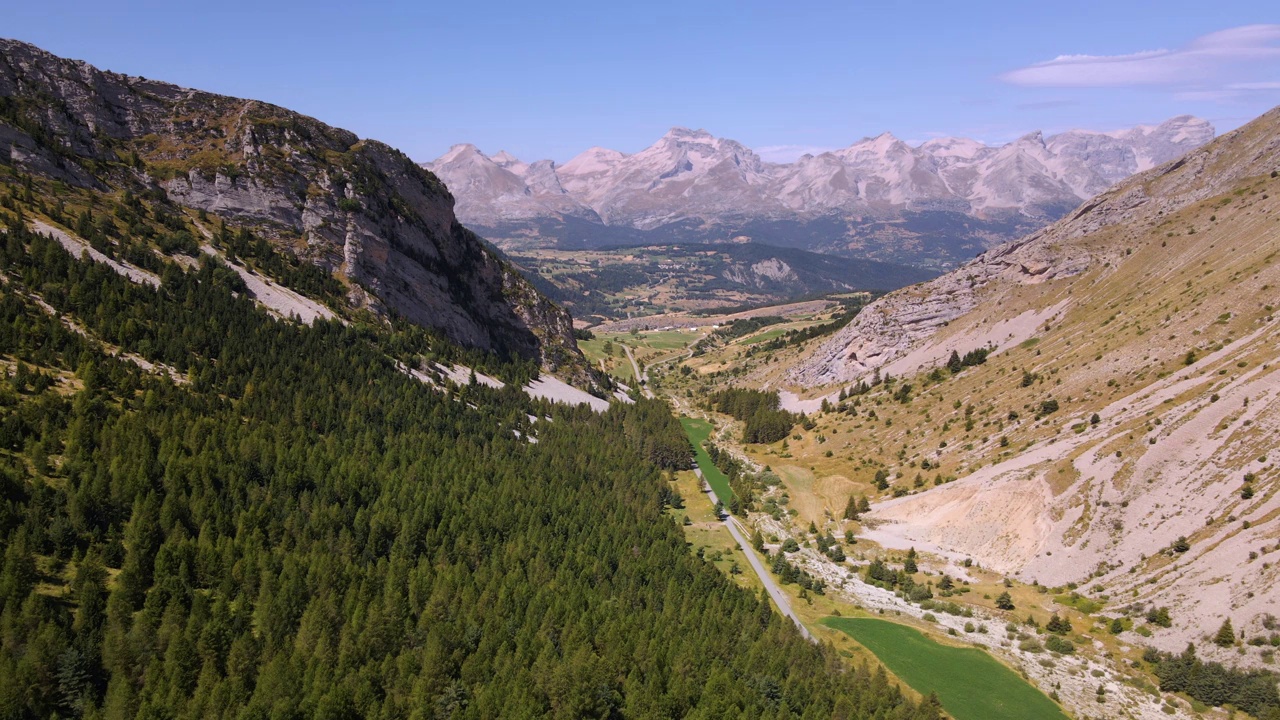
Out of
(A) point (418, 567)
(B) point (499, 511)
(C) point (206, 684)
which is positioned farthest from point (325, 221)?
(C) point (206, 684)

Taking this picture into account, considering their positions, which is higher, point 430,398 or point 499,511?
point 430,398

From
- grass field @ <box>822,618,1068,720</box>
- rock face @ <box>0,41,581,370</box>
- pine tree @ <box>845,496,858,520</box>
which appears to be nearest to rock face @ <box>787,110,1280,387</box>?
pine tree @ <box>845,496,858,520</box>

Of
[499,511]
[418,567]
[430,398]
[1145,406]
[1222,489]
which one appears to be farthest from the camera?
[430,398]

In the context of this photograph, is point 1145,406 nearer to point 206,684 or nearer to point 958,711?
point 958,711

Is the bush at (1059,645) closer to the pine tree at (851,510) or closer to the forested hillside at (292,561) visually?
the forested hillside at (292,561)

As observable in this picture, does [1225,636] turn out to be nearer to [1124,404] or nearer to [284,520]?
[1124,404]

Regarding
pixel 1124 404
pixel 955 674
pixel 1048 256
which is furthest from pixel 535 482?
pixel 1048 256

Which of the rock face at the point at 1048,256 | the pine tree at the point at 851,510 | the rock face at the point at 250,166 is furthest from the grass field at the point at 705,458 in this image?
the rock face at the point at 250,166
